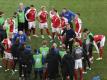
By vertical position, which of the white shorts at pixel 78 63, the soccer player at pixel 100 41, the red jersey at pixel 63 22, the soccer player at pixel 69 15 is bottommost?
the white shorts at pixel 78 63

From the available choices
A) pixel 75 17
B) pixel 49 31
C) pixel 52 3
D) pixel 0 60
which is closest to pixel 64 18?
pixel 75 17

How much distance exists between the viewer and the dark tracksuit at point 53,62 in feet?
56.6

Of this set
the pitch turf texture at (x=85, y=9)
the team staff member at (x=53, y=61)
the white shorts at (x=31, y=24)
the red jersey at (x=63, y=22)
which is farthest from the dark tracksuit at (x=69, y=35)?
the white shorts at (x=31, y=24)

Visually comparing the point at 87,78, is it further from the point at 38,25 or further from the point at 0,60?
the point at 38,25

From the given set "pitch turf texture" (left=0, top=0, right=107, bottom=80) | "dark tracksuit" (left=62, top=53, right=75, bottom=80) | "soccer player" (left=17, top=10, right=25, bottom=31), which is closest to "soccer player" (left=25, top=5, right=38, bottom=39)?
"soccer player" (left=17, top=10, right=25, bottom=31)

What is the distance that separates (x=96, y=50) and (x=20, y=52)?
196 inches

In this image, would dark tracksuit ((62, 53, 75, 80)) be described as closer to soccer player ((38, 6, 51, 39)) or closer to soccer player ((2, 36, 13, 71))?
soccer player ((2, 36, 13, 71))

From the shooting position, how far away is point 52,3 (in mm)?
27469

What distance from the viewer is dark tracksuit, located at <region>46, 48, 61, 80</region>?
56.6 feet

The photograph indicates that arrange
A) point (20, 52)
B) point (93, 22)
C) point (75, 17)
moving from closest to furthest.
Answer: point (20, 52) < point (75, 17) < point (93, 22)

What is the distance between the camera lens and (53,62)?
56.7 feet

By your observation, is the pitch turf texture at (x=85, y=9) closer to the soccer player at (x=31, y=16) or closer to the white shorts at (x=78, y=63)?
the soccer player at (x=31, y=16)

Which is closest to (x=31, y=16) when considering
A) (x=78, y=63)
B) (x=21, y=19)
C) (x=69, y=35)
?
(x=21, y=19)

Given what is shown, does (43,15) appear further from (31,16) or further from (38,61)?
(38,61)
